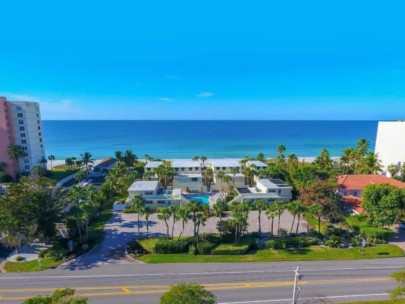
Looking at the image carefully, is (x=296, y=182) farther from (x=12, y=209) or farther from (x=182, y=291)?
(x=12, y=209)

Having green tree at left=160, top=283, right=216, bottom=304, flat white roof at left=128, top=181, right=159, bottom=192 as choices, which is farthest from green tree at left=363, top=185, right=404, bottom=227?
flat white roof at left=128, top=181, right=159, bottom=192

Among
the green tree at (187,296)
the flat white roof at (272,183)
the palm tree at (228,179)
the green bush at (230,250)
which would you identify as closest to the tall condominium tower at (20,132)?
the palm tree at (228,179)

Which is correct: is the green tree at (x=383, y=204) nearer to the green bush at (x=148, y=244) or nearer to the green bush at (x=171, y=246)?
the green bush at (x=171, y=246)

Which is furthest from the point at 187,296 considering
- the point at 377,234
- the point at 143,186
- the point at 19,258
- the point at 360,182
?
the point at 360,182

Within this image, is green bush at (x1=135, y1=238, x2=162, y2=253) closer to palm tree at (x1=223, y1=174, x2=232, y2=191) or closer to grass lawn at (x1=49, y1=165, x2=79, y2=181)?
palm tree at (x1=223, y1=174, x2=232, y2=191)

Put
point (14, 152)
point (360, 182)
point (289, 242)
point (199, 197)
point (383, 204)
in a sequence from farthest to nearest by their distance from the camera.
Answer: point (14, 152) → point (199, 197) → point (360, 182) → point (383, 204) → point (289, 242)

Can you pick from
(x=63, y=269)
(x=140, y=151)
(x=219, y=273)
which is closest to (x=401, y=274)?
(x=219, y=273)

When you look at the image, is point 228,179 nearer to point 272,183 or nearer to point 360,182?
point 272,183
